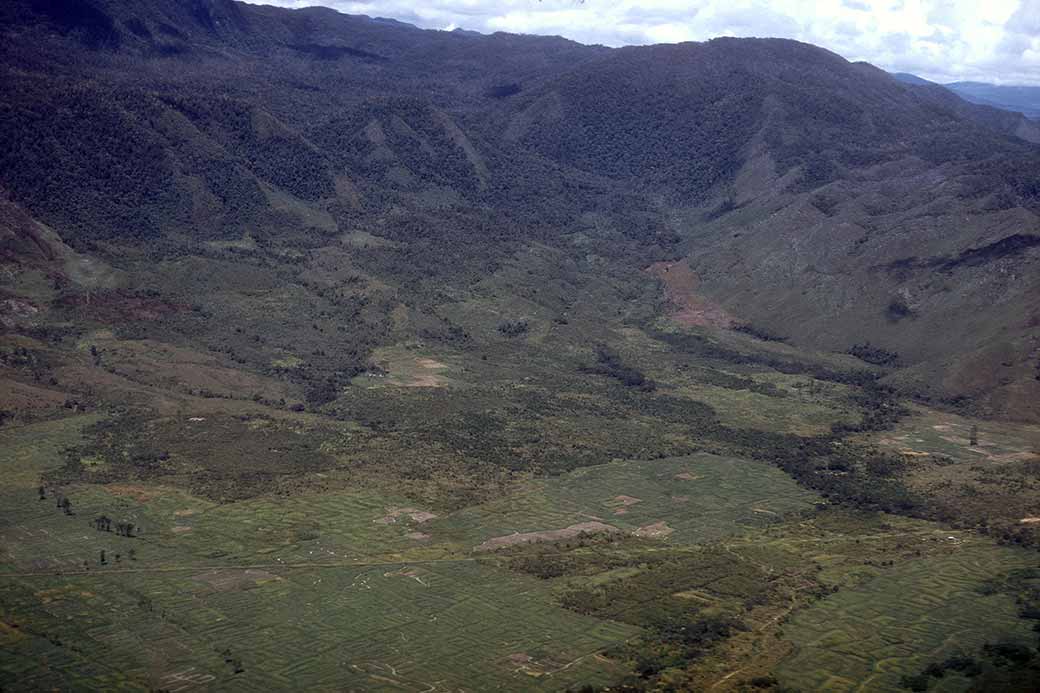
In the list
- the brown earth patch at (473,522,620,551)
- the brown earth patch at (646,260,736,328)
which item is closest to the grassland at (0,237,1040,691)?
the brown earth patch at (473,522,620,551)

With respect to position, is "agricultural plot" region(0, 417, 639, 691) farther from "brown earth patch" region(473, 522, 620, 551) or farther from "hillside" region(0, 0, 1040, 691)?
"brown earth patch" region(473, 522, 620, 551)

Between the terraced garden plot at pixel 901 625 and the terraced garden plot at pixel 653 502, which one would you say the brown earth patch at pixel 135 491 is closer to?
the terraced garden plot at pixel 653 502

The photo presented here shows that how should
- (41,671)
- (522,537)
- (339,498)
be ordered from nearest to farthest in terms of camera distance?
(41,671) < (522,537) < (339,498)

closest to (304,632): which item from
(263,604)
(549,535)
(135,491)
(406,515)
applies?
(263,604)

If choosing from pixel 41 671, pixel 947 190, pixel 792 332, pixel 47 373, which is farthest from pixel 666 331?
pixel 41 671

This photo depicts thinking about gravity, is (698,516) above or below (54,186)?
below

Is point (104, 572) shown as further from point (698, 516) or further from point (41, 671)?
point (698, 516)
